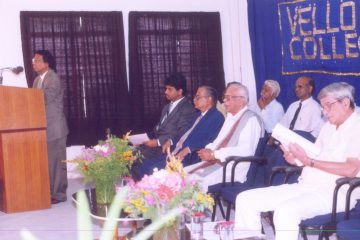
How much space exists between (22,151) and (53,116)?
0.51 metres

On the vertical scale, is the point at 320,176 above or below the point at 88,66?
below

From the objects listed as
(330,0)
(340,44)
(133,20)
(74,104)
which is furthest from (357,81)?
(74,104)

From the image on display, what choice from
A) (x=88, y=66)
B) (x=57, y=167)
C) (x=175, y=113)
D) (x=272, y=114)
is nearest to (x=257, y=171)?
(x=175, y=113)

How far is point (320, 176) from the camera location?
11.5 feet

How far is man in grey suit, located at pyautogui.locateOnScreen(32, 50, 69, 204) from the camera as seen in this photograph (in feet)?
18.8

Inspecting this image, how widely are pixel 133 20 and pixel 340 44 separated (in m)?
2.72

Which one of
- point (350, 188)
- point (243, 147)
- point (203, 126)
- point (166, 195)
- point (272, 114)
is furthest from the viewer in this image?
point (272, 114)

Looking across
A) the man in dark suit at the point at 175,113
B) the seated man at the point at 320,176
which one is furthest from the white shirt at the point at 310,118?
the seated man at the point at 320,176

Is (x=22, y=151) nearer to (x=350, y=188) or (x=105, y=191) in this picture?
(x=105, y=191)

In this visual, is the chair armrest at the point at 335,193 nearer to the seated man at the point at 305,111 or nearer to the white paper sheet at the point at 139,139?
the seated man at the point at 305,111

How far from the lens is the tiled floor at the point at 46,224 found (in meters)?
4.74

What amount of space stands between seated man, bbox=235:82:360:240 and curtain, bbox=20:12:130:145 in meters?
4.00

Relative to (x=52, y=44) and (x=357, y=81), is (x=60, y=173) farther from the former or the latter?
(x=357, y=81)

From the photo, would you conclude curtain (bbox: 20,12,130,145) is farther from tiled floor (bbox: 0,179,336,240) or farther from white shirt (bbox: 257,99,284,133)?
white shirt (bbox: 257,99,284,133)
